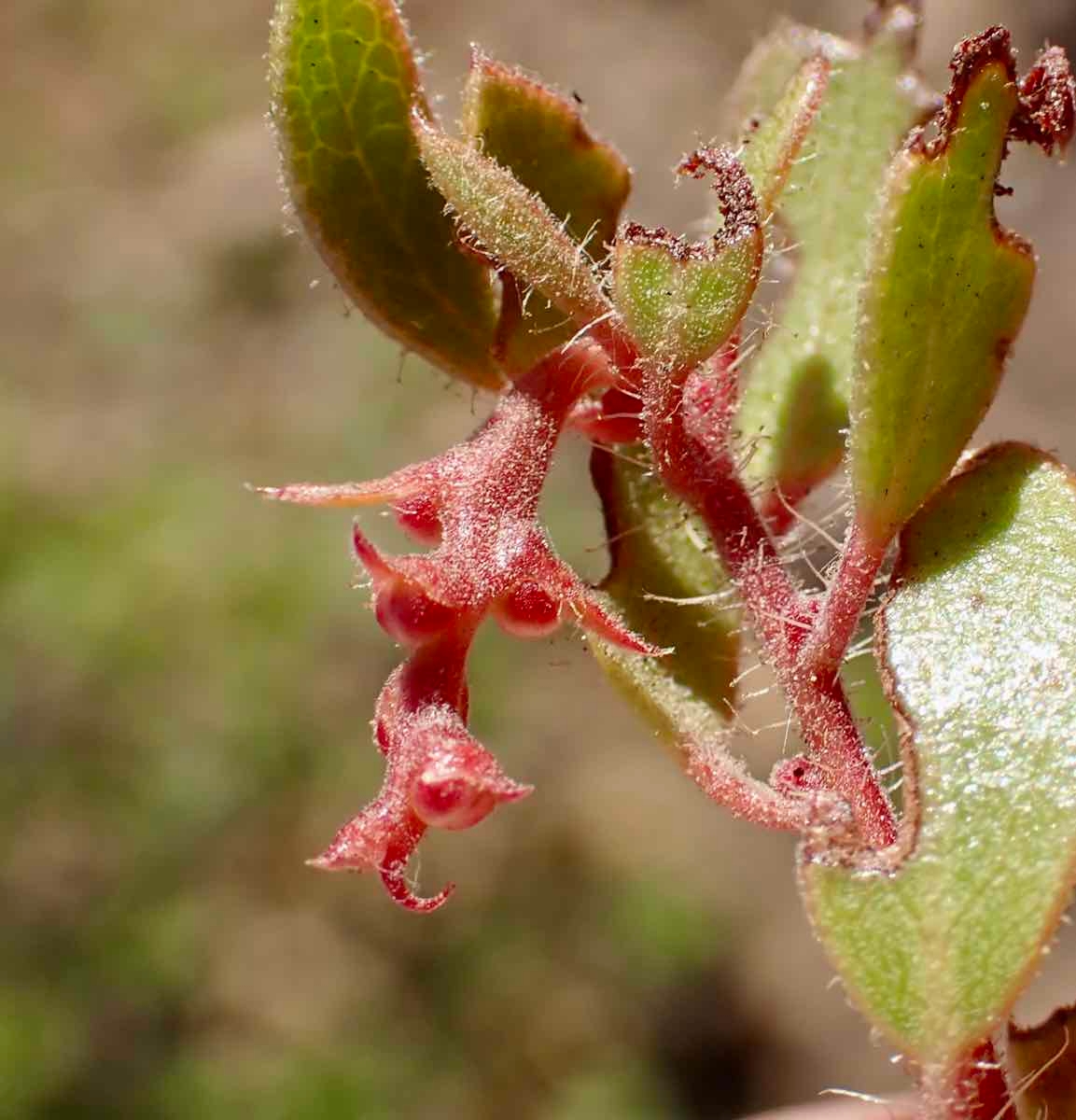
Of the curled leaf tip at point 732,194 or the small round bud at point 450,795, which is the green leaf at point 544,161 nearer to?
the curled leaf tip at point 732,194

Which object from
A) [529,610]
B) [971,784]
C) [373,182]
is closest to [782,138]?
[373,182]

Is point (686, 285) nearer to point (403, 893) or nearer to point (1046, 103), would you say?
point (1046, 103)

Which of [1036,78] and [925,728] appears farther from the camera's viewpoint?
[1036,78]

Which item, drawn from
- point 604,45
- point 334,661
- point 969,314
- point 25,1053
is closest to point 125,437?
point 334,661

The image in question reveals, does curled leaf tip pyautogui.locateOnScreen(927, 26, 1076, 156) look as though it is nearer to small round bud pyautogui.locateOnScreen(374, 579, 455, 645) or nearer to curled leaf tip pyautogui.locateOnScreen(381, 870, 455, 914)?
small round bud pyautogui.locateOnScreen(374, 579, 455, 645)

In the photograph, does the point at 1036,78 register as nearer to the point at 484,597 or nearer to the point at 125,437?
the point at 484,597

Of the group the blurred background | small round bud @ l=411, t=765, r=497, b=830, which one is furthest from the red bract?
the blurred background
